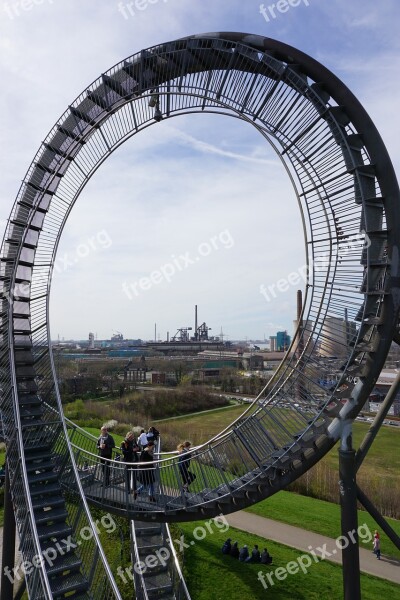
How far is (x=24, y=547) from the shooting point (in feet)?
28.1

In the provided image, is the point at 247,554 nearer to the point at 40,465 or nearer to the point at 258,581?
the point at 258,581

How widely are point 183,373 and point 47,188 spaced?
66766 mm

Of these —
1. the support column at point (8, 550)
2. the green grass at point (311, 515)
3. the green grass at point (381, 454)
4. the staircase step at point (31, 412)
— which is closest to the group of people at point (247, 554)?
the green grass at point (311, 515)

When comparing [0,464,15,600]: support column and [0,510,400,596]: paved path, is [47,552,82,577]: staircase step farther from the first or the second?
[0,510,400,596]: paved path

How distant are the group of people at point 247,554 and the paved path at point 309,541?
2.16m

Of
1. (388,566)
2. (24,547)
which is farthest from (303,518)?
(24,547)

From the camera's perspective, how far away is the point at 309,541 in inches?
713

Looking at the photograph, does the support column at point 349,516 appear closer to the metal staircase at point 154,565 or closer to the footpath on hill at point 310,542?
the metal staircase at point 154,565

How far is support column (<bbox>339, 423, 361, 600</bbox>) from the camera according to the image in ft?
23.1

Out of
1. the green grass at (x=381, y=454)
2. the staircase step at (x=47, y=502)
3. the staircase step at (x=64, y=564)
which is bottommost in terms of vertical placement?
the green grass at (x=381, y=454)

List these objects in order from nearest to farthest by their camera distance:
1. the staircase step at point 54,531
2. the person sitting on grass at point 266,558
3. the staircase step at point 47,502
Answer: the staircase step at point 54,531, the staircase step at point 47,502, the person sitting on grass at point 266,558

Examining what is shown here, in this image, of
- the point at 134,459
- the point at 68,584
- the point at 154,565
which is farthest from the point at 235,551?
the point at 68,584

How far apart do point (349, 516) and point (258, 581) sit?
904 centimetres

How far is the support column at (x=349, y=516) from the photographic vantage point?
7051mm
